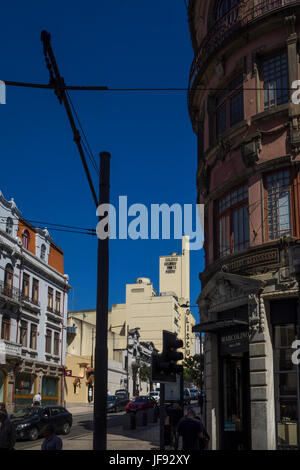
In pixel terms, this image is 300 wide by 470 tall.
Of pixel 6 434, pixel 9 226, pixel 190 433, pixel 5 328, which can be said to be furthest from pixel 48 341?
pixel 190 433

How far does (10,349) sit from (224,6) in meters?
29.7

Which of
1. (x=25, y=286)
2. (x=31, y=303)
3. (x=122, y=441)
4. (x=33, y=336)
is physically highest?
(x=25, y=286)

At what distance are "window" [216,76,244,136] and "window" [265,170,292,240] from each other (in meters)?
2.81

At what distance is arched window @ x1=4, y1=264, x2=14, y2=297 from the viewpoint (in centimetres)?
4269

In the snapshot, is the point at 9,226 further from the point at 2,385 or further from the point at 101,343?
the point at 101,343

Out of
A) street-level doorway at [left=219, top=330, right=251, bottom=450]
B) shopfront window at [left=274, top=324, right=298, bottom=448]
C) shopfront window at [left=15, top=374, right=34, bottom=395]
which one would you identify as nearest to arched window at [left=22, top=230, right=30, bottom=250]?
shopfront window at [left=15, top=374, right=34, bottom=395]

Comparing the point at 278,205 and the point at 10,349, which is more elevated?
the point at 278,205

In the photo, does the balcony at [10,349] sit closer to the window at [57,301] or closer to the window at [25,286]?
the window at [25,286]

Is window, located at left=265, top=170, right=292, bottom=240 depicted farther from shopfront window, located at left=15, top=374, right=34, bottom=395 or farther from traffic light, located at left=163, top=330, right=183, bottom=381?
shopfront window, located at left=15, top=374, right=34, bottom=395

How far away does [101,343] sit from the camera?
11.1m

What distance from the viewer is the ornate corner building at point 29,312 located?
42125 millimetres

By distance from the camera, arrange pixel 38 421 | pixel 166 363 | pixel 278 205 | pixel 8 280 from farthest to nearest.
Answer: pixel 8 280
pixel 38 421
pixel 278 205
pixel 166 363

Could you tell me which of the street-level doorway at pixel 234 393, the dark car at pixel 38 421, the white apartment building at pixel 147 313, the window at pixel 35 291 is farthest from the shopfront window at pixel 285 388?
the white apartment building at pixel 147 313

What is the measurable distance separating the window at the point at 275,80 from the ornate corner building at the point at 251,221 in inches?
1.2
